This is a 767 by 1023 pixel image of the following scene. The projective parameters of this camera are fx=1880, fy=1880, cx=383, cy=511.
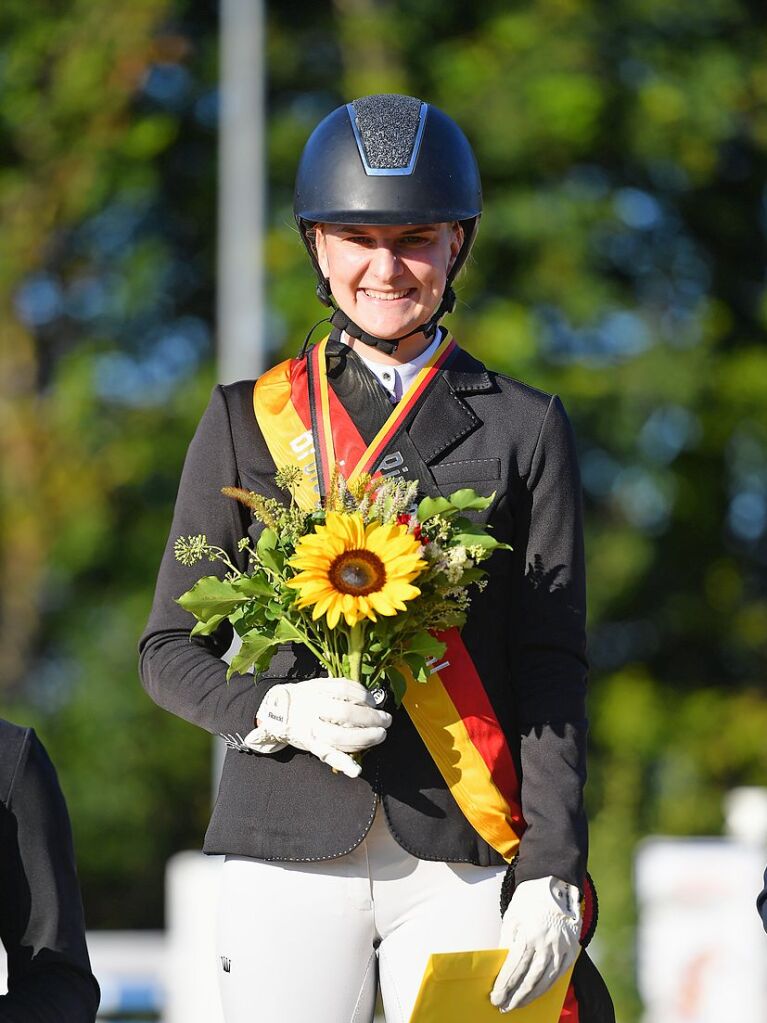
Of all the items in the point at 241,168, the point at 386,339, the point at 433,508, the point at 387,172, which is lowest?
the point at 433,508

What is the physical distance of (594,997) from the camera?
3400 millimetres

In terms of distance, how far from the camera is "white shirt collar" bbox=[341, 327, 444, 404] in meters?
3.68

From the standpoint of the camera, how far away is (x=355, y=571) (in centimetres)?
315

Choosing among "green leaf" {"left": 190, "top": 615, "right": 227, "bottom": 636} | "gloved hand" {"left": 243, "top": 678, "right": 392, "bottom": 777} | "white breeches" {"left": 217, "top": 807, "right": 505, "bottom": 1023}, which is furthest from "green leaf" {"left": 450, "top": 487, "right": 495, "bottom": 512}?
"white breeches" {"left": 217, "top": 807, "right": 505, "bottom": 1023}

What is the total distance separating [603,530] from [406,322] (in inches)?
619

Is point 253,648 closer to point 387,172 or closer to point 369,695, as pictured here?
point 369,695

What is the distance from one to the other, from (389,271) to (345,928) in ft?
4.03

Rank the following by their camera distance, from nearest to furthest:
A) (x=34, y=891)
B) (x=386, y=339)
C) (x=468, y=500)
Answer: (x=34, y=891) → (x=468, y=500) → (x=386, y=339)

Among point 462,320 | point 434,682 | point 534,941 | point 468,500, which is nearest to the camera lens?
point 534,941

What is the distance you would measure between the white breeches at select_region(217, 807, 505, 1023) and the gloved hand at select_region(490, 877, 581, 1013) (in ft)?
0.29

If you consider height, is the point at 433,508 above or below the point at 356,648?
above

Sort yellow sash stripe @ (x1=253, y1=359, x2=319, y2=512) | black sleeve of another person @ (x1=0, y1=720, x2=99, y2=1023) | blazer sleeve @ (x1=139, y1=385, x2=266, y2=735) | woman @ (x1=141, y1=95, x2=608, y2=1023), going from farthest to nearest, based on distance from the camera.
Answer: yellow sash stripe @ (x1=253, y1=359, x2=319, y2=512) < blazer sleeve @ (x1=139, y1=385, x2=266, y2=735) < woman @ (x1=141, y1=95, x2=608, y2=1023) < black sleeve of another person @ (x1=0, y1=720, x2=99, y2=1023)

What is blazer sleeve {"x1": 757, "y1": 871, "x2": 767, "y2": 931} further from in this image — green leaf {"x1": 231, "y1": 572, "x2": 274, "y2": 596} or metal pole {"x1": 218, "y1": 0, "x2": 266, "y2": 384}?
metal pole {"x1": 218, "y1": 0, "x2": 266, "y2": 384}

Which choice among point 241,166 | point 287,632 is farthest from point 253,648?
point 241,166
